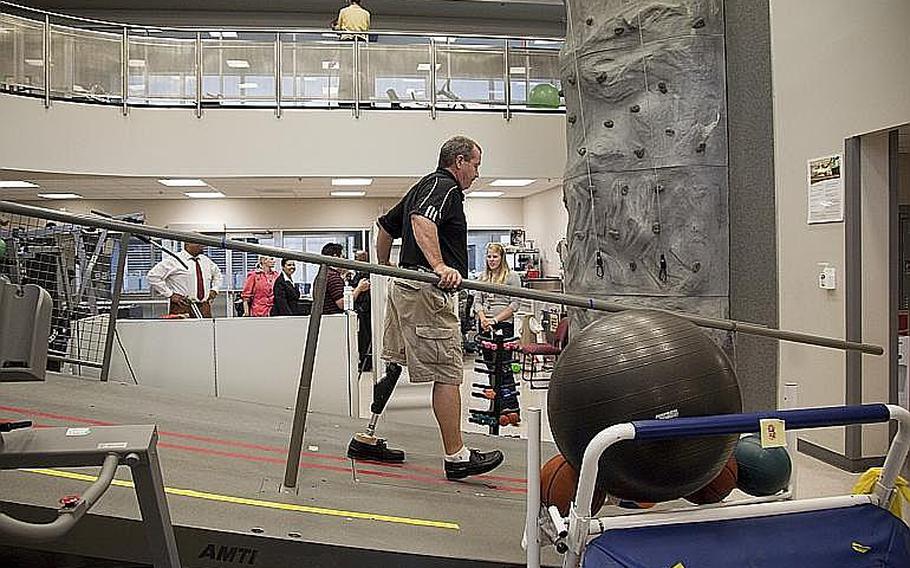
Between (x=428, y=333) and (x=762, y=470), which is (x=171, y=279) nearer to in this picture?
(x=428, y=333)

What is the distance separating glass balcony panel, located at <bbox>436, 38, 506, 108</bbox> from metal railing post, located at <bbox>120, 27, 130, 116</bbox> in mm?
3629

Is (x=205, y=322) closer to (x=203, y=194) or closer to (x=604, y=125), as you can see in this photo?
(x=604, y=125)

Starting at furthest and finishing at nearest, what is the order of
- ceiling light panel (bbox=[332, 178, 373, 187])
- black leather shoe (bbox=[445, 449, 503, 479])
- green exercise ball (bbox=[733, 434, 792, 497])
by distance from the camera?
ceiling light panel (bbox=[332, 178, 373, 187])
black leather shoe (bbox=[445, 449, 503, 479])
green exercise ball (bbox=[733, 434, 792, 497])

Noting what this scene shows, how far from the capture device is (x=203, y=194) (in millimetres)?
14602

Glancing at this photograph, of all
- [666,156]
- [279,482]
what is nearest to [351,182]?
[666,156]

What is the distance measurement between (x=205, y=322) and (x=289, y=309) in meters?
2.11

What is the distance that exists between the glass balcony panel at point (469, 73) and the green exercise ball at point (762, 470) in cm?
852

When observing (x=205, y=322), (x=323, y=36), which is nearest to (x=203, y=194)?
(x=323, y=36)

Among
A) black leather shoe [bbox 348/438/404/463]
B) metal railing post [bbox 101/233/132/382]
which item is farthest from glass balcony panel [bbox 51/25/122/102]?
black leather shoe [bbox 348/438/404/463]

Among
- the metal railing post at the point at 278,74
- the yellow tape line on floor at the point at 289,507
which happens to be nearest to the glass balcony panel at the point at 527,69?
the metal railing post at the point at 278,74

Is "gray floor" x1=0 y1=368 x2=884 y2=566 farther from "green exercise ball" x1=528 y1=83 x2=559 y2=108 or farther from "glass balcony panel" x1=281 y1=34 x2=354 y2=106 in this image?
"green exercise ball" x1=528 y1=83 x2=559 y2=108

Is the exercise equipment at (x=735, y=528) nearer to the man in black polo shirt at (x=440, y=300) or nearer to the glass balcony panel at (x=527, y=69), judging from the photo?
the man in black polo shirt at (x=440, y=300)

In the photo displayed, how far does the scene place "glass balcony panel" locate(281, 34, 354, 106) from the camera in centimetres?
1055

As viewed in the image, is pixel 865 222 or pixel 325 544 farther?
pixel 865 222
